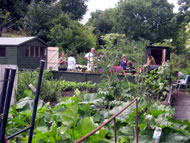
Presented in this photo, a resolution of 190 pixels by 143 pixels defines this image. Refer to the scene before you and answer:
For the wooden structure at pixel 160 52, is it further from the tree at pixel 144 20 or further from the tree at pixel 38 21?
the tree at pixel 144 20

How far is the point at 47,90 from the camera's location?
6.00m

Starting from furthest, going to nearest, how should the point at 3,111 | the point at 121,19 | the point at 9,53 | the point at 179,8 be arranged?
the point at 121,19 → the point at 179,8 → the point at 9,53 → the point at 3,111

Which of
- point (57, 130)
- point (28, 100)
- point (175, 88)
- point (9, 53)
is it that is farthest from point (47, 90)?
point (9, 53)

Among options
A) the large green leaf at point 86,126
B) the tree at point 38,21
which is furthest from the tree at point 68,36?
the large green leaf at point 86,126

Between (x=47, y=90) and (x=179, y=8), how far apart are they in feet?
105

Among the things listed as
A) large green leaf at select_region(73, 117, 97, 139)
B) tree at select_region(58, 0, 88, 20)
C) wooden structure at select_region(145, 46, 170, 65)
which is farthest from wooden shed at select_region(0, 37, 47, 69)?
tree at select_region(58, 0, 88, 20)

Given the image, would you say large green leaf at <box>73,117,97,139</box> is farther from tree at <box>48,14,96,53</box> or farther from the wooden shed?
tree at <box>48,14,96,53</box>

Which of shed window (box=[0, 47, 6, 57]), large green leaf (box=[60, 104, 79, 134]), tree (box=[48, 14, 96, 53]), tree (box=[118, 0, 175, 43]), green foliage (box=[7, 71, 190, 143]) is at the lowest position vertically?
green foliage (box=[7, 71, 190, 143])

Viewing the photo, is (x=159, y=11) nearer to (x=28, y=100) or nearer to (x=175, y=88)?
(x=175, y=88)

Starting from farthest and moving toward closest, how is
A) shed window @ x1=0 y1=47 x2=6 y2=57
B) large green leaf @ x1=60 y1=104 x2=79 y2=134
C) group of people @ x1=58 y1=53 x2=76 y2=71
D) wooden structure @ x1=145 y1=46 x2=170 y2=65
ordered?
shed window @ x1=0 y1=47 x2=6 y2=57 → wooden structure @ x1=145 y1=46 x2=170 y2=65 → group of people @ x1=58 y1=53 x2=76 y2=71 → large green leaf @ x1=60 y1=104 x2=79 y2=134

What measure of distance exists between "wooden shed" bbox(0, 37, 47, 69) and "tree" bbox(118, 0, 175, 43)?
21.6 metres

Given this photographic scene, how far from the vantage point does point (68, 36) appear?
24812 millimetres

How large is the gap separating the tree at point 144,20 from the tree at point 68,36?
41.9 ft

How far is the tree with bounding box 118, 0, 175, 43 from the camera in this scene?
123 ft
